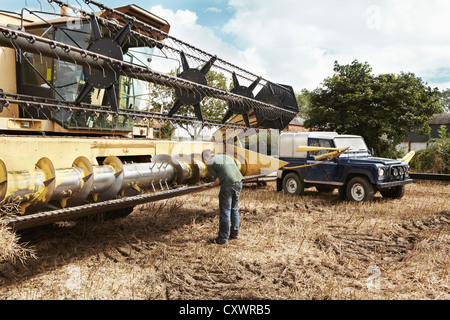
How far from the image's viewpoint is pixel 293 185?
32.6ft

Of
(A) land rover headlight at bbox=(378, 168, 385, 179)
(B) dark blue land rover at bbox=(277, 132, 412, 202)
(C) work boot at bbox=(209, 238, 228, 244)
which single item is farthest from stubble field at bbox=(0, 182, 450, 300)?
(B) dark blue land rover at bbox=(277, 132, 412, 202)

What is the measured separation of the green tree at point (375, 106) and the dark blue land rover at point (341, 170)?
19.3 ft

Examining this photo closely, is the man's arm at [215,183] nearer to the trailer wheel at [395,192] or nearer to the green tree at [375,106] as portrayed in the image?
the trailer wheel at [395,192]

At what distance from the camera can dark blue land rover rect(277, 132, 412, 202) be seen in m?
8.41

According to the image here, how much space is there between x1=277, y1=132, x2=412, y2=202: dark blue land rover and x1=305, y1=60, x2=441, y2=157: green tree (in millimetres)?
5888

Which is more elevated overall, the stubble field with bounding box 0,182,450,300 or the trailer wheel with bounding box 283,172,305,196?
the trailer wheel with bounding box 283,172,305,196

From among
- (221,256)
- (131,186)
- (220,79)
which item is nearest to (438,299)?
(221,256)

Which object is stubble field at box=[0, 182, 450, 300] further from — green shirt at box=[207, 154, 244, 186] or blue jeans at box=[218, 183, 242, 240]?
green shirt at box=[207, 154, 244, 186]

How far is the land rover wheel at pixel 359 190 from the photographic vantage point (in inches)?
326

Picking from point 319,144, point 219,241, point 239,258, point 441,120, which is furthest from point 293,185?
point 441,120

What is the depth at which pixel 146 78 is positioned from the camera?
4.63 m

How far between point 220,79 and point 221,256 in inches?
593

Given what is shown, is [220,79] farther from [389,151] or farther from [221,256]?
[221,256]

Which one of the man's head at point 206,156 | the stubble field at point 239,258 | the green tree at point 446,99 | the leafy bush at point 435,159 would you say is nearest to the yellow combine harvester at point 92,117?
the man's head at point 206,156
